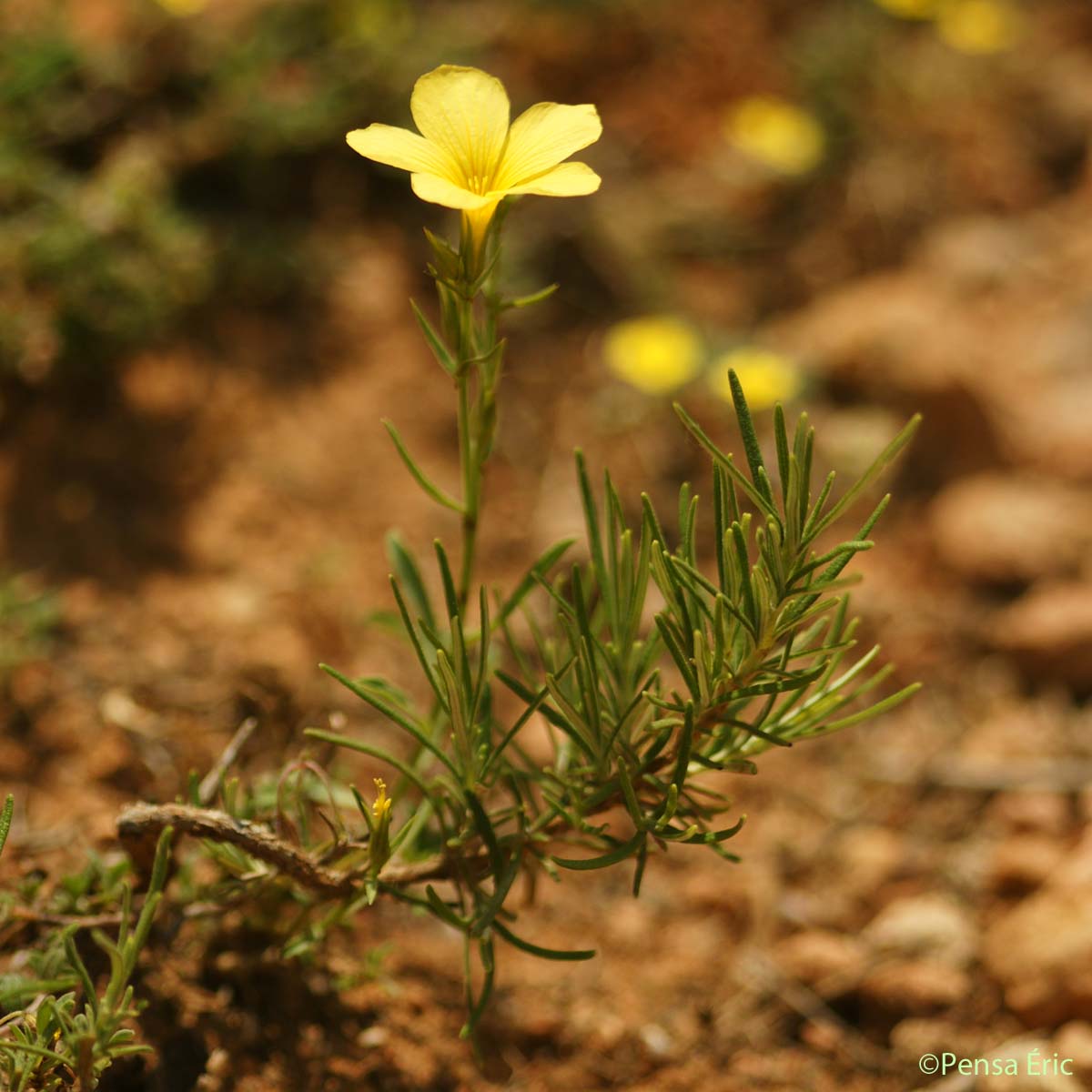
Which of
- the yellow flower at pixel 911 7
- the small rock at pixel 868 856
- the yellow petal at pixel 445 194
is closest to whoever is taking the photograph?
the yellow petal at pixel 445 194

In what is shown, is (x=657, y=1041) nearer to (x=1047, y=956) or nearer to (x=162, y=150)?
(x=1047, y=956)

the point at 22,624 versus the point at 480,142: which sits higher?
the point at 480,142

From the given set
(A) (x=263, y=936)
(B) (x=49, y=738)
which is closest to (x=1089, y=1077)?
(A) (x=263, y=936)

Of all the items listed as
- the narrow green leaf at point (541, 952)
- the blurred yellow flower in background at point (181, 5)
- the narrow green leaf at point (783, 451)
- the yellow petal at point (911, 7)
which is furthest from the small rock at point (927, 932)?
the yellow petal at point (911, 7)

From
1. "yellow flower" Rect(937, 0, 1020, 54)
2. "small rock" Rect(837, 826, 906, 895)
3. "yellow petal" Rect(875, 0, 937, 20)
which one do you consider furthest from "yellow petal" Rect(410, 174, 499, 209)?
"yellow flower" Rect(937, 0, 1020, 54)

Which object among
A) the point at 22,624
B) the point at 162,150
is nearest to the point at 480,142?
A: the point at 22,624

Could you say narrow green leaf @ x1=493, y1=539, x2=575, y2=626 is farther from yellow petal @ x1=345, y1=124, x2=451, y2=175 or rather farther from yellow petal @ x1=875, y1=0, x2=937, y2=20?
yellow petal @ x1=875, y1=0, x2=937, y2=20

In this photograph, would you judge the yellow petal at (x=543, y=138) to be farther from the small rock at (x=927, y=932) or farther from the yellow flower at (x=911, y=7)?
the yellow flower at (x=911, y=7)
